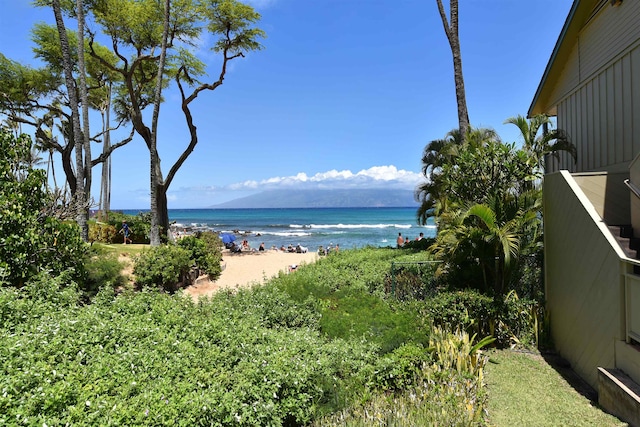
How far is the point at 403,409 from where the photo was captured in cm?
397

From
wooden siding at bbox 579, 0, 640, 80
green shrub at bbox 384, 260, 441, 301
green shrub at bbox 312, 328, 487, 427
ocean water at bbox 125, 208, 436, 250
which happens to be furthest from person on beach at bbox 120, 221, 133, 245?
wooden siding at bbox 579, 0, 640, 80

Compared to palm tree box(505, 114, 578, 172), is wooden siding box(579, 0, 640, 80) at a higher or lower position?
higher

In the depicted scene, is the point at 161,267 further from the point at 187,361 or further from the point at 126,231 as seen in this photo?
the point at 187,361

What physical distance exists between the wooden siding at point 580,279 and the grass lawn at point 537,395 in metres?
0.36

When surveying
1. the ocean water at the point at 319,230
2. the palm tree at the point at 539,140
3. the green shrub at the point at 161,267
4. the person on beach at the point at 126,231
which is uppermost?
the palm tree at the point at 539,140

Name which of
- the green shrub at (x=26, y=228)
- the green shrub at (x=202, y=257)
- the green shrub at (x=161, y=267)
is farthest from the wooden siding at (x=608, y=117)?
the green shrub at (x=202, y=257)

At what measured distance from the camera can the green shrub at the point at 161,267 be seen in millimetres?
11367

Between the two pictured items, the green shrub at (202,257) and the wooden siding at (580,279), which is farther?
the green shrub at (202,257)

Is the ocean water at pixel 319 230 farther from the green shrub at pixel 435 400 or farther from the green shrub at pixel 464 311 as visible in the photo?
the green shrub at pixel 435 400

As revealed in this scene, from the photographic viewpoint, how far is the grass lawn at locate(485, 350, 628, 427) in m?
4.54

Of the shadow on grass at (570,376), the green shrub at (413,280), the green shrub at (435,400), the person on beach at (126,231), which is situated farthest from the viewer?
the person on beach at (126,231)

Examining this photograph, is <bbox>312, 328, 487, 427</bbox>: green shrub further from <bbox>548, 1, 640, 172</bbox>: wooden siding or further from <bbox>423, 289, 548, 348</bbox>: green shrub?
<bbox>548, 1, 640, 172</bbox>: wooden siding

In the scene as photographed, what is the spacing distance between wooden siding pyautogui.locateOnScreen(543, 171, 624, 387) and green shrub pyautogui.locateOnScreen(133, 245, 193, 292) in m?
10.3

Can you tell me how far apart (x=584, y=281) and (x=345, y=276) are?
5679 mm
